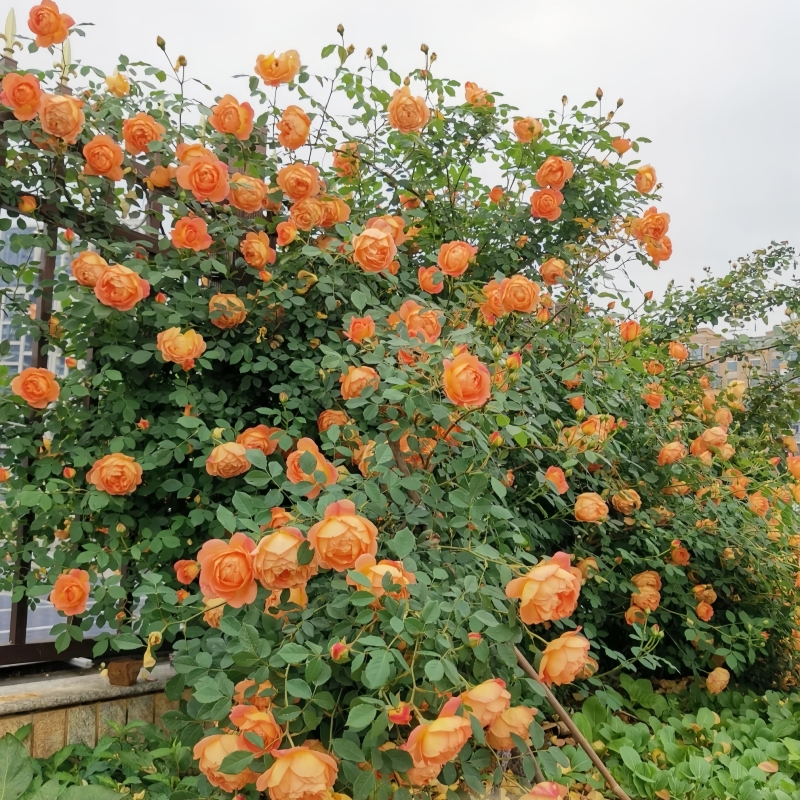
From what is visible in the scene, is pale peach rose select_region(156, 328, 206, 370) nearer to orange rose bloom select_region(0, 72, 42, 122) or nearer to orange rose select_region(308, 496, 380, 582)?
orange rose bloom select_region(0, 72, 42, 122)

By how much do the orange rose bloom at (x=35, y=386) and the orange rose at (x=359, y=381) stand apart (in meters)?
0.84

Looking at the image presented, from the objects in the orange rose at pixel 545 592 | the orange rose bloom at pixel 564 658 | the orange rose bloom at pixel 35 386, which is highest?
the orange rose bloom at pixel 35 386

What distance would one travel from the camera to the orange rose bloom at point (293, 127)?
2.03 meters

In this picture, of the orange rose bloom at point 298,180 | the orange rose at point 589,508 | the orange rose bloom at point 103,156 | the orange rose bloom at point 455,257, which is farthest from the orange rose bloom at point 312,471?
the orange rose bloom at point 103,156

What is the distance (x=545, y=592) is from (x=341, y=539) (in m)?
0.31

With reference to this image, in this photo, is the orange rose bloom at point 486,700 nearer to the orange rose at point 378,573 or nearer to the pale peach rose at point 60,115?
the orange rose at point 378,573

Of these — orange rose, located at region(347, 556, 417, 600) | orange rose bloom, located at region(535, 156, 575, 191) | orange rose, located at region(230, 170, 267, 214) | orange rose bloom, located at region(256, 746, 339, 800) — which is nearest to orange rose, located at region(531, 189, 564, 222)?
orange rose bloom, located at region(535, 156, 575, 191)

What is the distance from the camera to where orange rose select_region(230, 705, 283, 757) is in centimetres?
101

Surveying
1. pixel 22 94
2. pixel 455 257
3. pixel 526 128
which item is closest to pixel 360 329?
pixel 455 257

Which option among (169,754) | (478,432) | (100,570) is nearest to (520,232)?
(478,432)

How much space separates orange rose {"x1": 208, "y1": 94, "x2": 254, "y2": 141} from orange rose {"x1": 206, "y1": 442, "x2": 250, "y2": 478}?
0.98 metres

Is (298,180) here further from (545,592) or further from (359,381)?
(545,592)

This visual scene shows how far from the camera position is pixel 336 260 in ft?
6.52

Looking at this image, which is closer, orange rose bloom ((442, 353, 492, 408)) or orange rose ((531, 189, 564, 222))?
orange rose bloom ((442, 353, 492, 408))
